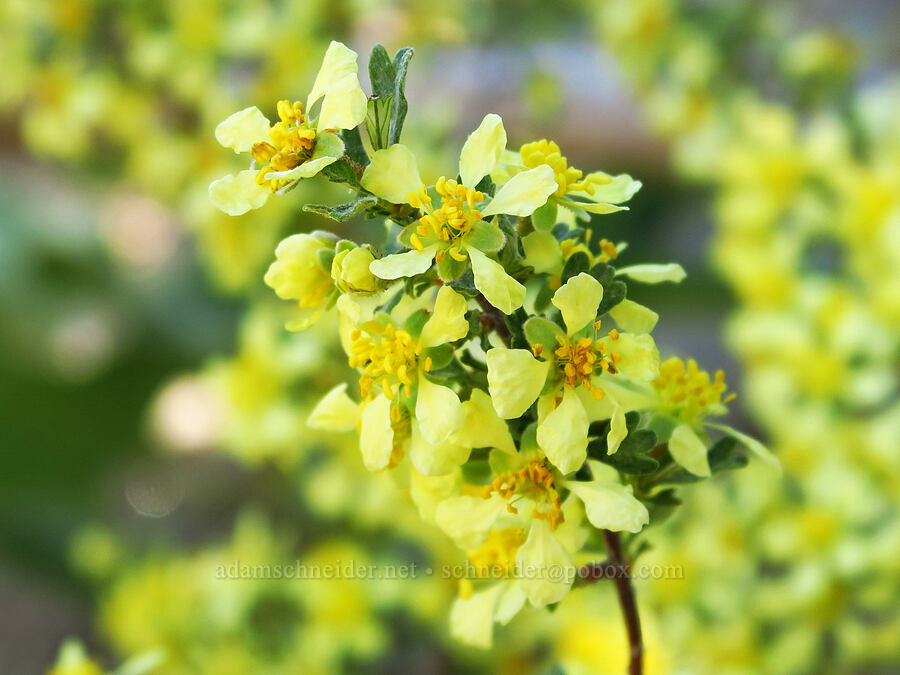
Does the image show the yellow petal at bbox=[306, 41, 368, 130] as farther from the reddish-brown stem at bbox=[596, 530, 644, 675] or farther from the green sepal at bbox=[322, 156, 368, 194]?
the reddish-brown stem at bbox=[596, 530, 644, 675]

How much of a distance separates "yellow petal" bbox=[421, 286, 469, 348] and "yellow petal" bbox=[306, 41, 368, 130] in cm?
6

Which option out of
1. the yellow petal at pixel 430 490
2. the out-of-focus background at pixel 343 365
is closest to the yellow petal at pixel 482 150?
the yellow petal at pixel 430 490

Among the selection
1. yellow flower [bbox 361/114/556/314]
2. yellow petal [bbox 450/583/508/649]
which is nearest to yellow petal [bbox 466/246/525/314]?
yellow flower [bbox 361/114/556/314]

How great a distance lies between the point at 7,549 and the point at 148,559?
0.36 meters

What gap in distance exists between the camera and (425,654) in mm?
893

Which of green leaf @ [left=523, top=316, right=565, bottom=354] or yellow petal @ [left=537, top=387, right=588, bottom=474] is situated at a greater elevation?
green leaf @ [left=523, top=316, right=565, bottom=354]

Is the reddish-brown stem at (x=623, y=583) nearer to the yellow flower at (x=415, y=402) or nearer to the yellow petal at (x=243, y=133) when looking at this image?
the yellow flower at (x=415, y=402)

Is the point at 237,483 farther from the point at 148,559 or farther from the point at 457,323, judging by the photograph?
the point at 457,323

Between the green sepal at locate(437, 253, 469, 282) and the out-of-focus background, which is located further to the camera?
the out-of-focus background

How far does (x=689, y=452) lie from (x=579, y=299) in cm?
7

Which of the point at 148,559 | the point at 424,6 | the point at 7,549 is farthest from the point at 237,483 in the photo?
the point at 424,6

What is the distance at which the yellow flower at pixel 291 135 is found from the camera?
289 millimetres

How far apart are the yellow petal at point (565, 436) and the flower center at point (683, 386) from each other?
7 centimetres

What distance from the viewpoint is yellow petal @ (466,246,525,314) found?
27 cm
